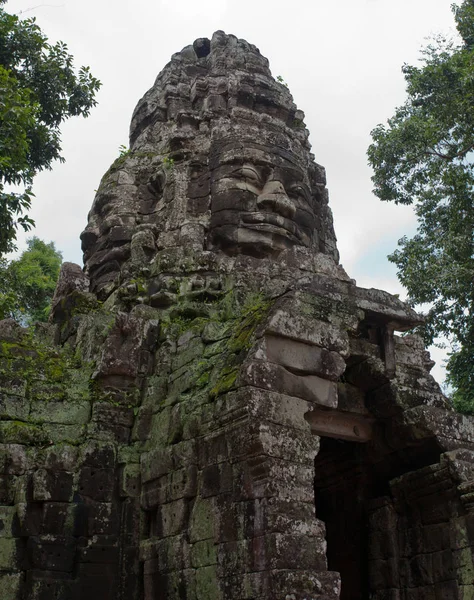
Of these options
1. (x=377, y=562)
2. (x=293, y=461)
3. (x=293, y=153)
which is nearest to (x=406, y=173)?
(x=293, y=153)

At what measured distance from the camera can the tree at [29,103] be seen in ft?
31.5

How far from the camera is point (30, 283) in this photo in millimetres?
16375

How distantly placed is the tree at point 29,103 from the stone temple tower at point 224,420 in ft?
4.41

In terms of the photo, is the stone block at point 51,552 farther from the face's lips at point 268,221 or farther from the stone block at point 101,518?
the face's lips at point 268,221

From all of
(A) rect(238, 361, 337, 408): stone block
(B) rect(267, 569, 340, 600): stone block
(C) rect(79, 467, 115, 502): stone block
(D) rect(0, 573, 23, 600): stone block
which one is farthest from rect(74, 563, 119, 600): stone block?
(A) rect(238, 361, 337, 408): stone block

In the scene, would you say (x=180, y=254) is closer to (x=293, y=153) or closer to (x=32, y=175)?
(x=293, y=153)

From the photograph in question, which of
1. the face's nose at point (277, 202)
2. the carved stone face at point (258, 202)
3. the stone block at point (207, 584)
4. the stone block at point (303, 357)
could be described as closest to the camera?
the stone block at point (207, 584)

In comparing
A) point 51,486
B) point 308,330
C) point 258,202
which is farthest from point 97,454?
point 258,202

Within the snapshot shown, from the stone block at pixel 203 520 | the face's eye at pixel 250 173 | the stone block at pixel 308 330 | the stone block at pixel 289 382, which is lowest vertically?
the stone block at pixel 203 520

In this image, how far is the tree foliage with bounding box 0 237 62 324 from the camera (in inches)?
447

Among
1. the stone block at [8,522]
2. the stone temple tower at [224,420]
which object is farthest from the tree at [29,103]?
the stone block at [8,522]

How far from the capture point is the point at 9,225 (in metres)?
10.3

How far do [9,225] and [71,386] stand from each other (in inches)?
136

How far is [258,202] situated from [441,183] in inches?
327
